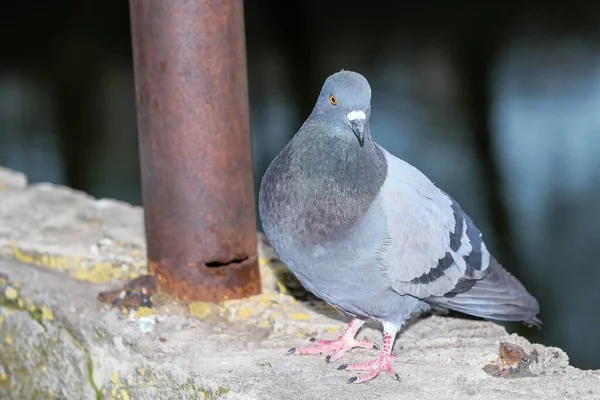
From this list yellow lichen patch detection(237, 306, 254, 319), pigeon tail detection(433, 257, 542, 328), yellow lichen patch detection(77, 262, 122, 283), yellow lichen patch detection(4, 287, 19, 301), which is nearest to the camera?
pigeon tail detection(433, 257, 542, 328)

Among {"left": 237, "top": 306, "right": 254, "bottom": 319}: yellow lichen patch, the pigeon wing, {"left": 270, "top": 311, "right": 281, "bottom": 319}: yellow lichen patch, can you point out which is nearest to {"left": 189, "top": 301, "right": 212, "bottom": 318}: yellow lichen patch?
{"left": 237, "top": 306, "right": 254, "bottom": 319}: yellow lichen patch

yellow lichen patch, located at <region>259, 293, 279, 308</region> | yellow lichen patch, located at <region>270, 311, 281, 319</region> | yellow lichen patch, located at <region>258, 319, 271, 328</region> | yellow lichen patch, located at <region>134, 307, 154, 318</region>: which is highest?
yellow lichen patch, located at <region>134, 307, 154, 318</region>

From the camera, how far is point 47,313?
335cm

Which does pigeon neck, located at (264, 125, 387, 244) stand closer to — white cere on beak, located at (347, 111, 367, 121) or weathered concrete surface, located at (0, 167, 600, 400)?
white cere on beak, located at (347, 111, 367, 121)

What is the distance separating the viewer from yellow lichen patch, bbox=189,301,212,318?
329 cm

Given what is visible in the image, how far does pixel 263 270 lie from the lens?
3.70 metres

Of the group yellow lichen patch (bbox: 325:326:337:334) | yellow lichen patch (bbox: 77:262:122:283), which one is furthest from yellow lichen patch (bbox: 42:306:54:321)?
yellow lichen patch (bbox: 325:326:337:334)

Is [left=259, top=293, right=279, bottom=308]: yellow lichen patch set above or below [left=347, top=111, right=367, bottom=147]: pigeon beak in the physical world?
below

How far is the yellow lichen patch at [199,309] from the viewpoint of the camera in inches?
130

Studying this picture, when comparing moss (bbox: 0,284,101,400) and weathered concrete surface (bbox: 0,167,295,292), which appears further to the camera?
weathered concrete surface (bbox: 0,167,295,292)

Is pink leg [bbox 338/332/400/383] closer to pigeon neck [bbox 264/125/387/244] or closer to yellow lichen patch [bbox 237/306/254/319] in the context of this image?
pigeon neck [bbox 264/125/387/244]

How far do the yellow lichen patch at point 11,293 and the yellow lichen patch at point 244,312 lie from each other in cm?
85

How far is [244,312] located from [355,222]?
76cm

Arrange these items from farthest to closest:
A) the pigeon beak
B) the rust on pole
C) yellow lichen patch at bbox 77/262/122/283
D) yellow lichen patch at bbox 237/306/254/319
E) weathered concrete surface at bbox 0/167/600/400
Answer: yellow lichen patch at bbox 77/262/122/283, yellow lichen patch at bbox 237/306/254/319, the rust on pole, weathered concrete surface at bbox 0/167/600/400, the pigeon beak
